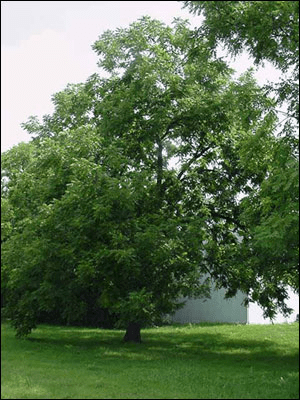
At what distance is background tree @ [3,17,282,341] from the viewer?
15945mm

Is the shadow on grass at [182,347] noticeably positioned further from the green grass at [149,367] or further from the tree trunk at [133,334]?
the tree trunk at [133,334]

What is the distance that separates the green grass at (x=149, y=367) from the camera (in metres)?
9.43

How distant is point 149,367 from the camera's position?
13.4 meters

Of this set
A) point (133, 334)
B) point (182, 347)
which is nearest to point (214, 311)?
point (133, 334)

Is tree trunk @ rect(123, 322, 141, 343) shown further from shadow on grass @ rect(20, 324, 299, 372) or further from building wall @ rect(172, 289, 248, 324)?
building wall @ rect(172, 289, 248, 324)

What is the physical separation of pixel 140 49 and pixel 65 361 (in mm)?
10733

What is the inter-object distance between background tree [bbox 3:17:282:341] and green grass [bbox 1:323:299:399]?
1237mm

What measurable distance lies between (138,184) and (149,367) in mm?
5280

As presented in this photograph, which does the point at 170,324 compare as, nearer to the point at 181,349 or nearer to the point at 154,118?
the point at 181,349

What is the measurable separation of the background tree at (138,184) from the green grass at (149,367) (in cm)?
124

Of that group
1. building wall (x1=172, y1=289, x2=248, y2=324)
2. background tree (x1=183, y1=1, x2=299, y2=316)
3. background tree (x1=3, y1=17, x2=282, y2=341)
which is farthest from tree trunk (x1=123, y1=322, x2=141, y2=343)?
building wall (x1=172, y1=289, x2=248, y2=324)

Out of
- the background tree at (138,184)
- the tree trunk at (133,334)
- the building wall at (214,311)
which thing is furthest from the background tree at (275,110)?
the building wall at (214,311)

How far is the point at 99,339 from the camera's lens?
66.5 ft

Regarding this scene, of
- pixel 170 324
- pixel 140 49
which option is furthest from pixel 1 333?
pixel 170 324
